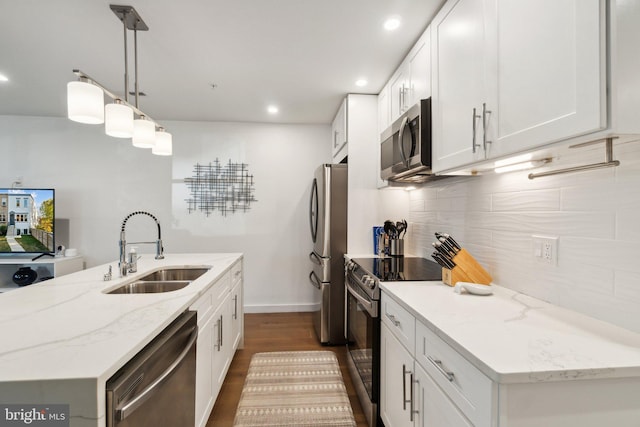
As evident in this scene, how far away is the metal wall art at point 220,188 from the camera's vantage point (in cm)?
396

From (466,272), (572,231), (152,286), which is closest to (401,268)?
(466,272)

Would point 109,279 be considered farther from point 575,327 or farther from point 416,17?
point 416,17

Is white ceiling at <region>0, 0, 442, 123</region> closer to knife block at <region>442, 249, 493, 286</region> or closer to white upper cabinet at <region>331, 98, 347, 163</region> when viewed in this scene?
white upper cabinet at <region>331, 98, 347, 163</region>

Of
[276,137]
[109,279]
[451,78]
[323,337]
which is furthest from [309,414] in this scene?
[276,137]

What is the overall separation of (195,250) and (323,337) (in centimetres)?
208

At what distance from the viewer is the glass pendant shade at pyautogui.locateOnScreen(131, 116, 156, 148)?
1958 mm

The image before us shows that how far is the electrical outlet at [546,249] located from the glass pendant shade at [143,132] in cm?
230

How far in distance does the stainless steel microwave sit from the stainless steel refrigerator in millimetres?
704

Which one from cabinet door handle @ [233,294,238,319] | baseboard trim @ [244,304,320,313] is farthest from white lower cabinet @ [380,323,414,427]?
baseboard trim @ [244,304,320,313]

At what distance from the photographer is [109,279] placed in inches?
68.9

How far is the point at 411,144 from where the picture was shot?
6.29 ft

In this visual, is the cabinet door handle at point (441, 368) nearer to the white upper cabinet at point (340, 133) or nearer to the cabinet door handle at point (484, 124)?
the cabinet door handle at point (484, 124)

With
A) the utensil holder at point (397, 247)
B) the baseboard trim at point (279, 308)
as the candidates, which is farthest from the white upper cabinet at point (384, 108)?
the baseboard trim at point (279, 308)

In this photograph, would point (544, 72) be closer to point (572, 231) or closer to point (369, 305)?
point (572, 231)
